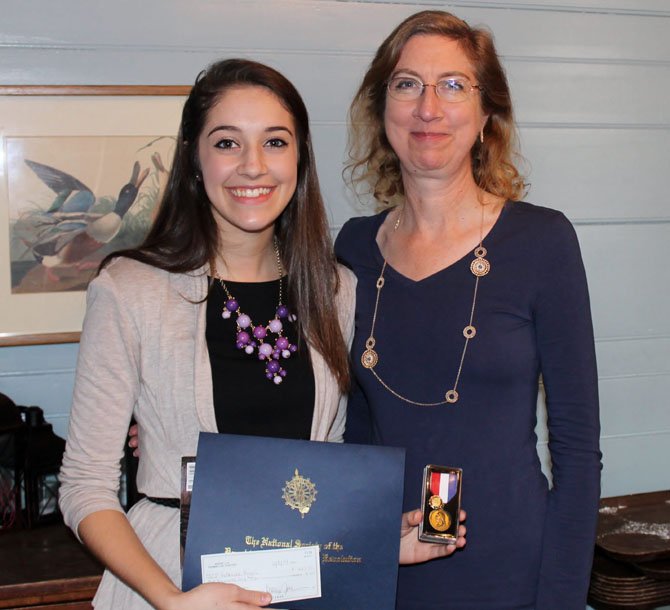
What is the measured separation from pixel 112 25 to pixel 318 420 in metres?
1.27

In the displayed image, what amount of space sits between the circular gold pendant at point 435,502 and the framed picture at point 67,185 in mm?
1187

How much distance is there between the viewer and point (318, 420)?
1544mm

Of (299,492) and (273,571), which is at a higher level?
(299,492)

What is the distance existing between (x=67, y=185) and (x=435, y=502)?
1317 millimetres

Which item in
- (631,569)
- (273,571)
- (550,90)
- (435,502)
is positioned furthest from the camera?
(550,90)

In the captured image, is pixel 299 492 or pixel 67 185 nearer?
pixel 299 492

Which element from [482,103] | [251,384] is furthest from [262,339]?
[482,103]

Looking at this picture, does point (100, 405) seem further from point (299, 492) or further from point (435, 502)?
point (435, 502)

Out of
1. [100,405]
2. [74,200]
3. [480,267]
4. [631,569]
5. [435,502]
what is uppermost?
[74,200]

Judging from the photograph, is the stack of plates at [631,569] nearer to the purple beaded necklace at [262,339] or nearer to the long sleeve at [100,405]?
the purple beaded necklace at [262,339]

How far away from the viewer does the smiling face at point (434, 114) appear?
1.60 meters

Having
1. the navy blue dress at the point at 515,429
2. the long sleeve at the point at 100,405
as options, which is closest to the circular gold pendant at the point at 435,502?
the navy blue dress at the point at 515,429

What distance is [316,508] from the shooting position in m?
1.35

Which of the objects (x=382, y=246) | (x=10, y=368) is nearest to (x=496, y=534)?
(x=382, y=246)
